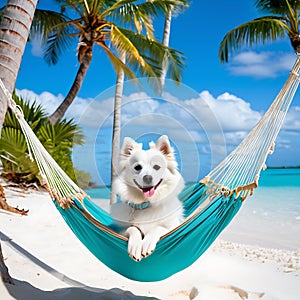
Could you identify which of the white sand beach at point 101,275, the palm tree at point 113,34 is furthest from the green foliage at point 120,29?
the white sand beach at point 101,275

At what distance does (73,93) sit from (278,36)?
3.92 m

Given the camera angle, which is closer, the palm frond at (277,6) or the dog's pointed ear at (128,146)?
the dog's pointed ear at (128,146)

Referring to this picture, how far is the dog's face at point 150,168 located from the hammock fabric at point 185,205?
0.13m

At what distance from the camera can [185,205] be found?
184cm

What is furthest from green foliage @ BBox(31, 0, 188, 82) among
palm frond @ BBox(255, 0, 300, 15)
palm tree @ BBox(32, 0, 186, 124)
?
Answer: palm frond @ BBox(255, 0, 300, 15)

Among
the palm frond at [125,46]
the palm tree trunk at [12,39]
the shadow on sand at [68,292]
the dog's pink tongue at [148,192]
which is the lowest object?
the shadow on sand at [68,292]

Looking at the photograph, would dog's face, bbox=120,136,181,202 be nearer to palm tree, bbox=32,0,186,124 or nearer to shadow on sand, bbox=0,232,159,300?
shadow on sand, bbox=0,232,159,300

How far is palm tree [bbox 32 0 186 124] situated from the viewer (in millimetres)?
6320

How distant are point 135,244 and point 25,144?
4.39 metres

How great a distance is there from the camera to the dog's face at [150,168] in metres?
1.41

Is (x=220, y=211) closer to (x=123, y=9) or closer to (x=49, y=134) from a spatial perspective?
(x=49, y=134)

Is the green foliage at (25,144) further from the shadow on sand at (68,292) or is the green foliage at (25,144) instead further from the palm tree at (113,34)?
the shadow on sand at (68,292)

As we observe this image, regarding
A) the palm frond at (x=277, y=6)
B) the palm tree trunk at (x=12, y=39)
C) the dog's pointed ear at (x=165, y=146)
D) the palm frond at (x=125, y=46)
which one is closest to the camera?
the dog's pointed ear at (x=165, y=146)

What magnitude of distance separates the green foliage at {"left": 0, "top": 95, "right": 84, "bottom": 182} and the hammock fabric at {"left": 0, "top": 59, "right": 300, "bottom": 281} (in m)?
3.53
